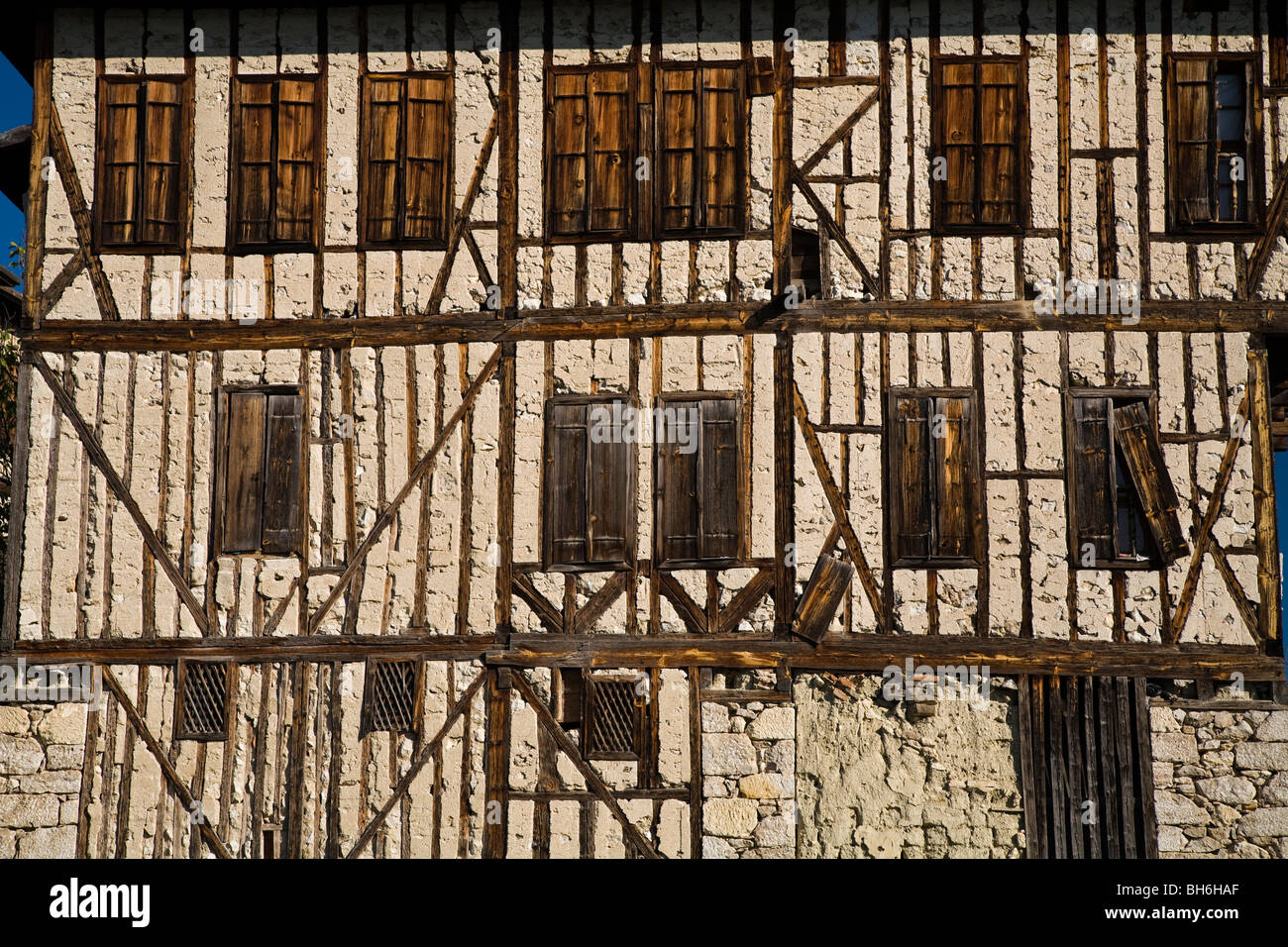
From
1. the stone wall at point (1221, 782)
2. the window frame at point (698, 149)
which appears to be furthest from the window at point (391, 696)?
the stone wall at point (1221, 782)

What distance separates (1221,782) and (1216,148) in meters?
6.22

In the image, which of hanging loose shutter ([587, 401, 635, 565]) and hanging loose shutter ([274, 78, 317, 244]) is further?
hanging loose shutter ([274, 78, 317, 244])

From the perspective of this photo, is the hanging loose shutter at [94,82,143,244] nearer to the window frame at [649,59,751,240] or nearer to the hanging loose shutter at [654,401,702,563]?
the window frame at [649,59,751,240]

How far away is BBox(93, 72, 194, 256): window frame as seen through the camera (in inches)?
527

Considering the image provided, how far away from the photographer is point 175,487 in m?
13.1

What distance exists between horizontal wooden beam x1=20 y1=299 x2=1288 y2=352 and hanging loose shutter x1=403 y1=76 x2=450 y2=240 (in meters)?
0.98

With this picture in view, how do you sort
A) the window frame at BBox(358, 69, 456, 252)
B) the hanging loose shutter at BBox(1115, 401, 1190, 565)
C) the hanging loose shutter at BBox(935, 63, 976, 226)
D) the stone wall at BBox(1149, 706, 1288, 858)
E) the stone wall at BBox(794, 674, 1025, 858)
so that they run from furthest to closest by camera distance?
the window frame at BBox(358, 69, 456, 252), the hanging loose shutter at BBox(935, 63, 976, 226), the hanging loose shutter at BBox(1115, 401, 1190, 565), the stone wall at BBox(794, 674, 1025, 858), the stone wall at BBox(1149, 706, 1288, 858)

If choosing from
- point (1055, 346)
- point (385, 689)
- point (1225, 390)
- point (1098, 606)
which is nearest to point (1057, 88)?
point (1055, 346)

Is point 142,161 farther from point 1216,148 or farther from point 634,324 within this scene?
point 1216,148

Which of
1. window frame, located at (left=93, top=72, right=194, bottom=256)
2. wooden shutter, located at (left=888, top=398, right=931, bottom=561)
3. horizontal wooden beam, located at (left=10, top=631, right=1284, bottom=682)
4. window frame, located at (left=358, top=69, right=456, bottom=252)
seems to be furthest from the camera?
window frame, located at (left=93, top=72, right=194, bottom=256)

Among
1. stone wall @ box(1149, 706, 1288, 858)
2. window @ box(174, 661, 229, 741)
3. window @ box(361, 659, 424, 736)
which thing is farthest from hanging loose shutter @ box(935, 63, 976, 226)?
window @ box(174, 661, 229, 741)

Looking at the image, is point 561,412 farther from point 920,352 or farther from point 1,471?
point 1,471

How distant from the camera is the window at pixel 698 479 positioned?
1284cm

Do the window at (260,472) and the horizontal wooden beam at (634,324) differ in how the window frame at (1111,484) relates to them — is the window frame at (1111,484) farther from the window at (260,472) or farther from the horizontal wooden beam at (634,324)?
the window at (260,472)
